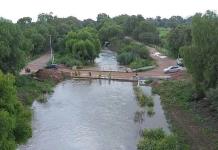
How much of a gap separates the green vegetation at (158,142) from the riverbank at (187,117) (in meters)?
1.26

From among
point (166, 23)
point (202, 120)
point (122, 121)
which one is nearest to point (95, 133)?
point (122, 121)

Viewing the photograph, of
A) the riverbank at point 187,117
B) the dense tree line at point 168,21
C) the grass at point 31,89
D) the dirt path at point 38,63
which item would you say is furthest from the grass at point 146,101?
the dense tree line at point 168,21

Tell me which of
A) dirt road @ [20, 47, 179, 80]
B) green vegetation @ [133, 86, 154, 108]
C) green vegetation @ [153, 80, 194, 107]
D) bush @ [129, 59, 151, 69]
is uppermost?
bush @ [129, 59, 151, 69]

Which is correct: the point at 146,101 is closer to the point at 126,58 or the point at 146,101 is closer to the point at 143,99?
the point at 143,99

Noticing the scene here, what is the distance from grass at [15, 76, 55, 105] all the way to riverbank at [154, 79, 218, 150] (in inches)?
486

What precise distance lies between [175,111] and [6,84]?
2205 centimetres

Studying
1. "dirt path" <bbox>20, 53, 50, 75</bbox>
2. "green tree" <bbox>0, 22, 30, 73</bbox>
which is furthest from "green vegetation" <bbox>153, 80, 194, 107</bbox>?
"dirt path" <bbox>20, 53, 50, 75</bbox>

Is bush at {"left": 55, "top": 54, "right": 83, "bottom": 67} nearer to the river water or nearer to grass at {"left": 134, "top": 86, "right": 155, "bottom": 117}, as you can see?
the river water

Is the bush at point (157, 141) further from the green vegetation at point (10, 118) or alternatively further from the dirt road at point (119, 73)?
the dirt road at point (119, 73)

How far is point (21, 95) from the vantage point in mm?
45125

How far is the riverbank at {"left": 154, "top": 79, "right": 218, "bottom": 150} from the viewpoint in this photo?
32031 mm

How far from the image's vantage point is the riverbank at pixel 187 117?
32.0 metres

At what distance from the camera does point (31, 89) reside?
48.7 m

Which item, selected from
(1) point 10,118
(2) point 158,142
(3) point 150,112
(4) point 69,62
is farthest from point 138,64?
(1) point 10,118
